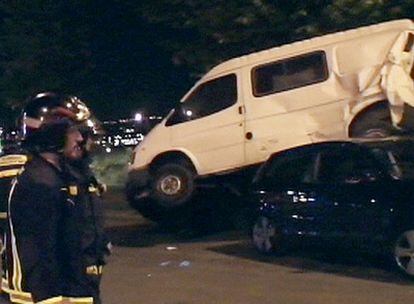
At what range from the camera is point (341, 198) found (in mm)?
13656

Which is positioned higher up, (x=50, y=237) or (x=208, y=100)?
(x=208, y=100)

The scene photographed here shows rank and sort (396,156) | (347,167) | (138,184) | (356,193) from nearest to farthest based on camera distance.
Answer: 1. (356,193)
2. (396,156)
3. (347,167)
4. (138,184)

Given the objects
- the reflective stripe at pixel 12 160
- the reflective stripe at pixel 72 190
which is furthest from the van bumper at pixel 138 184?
the reflective stripe at pixel 72 190

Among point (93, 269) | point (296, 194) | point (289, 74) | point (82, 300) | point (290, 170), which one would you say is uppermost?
point (289, 74)

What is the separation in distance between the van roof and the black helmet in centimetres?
1111

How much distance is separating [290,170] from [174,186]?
2.96 meters

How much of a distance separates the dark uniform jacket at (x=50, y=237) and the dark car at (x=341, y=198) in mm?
8087

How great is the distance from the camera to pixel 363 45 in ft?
54.0

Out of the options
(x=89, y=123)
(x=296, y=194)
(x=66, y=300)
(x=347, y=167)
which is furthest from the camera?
(x=296, y=194)

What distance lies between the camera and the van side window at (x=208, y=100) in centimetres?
1748

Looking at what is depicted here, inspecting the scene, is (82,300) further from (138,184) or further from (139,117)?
(139,117)

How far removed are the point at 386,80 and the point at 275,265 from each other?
9.81 feet

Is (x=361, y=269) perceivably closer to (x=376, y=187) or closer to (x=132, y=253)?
(x=376, y=187)

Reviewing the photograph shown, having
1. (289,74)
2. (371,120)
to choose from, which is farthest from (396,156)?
(289,74)
